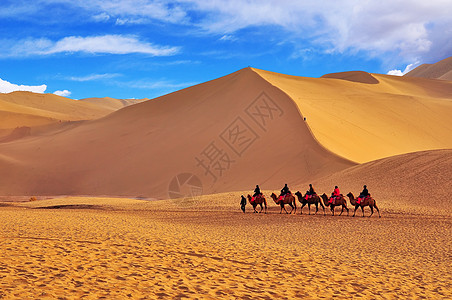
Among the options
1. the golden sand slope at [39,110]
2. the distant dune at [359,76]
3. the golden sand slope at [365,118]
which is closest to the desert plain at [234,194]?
the golden sand slope at [365,118]

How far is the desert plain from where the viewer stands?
815cm

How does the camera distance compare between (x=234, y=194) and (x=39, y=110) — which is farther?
(x=39, y=110)

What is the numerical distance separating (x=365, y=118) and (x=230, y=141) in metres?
22.0

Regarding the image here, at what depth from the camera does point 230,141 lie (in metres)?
50.9

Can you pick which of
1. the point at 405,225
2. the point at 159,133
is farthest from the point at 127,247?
the point at 159,133

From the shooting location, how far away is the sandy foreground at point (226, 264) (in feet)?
23.3

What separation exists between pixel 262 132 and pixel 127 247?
41061mm

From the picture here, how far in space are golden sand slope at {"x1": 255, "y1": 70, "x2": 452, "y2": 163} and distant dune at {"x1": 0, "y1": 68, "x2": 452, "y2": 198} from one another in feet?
0.68

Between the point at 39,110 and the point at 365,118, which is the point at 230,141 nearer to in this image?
the point at 365,118

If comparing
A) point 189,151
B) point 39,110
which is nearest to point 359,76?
point 189,151

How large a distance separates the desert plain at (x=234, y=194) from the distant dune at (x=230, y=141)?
234mm

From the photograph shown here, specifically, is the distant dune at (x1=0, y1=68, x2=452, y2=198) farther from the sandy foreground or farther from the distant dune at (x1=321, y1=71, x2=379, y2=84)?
the distant dune at (x1=321, y1=71, x2=379, y2=84)

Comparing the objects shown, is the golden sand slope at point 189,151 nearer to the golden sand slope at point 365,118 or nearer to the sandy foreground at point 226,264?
the golden sand slope at point 365,118

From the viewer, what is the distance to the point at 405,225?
60.2ft
